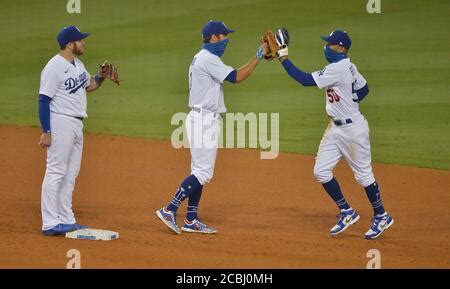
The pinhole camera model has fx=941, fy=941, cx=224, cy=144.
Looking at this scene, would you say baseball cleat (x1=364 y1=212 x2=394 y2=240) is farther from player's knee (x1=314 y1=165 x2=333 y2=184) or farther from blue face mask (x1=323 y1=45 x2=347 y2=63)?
blue face mask (x1=323 y1=45 x2=347 y2=63)

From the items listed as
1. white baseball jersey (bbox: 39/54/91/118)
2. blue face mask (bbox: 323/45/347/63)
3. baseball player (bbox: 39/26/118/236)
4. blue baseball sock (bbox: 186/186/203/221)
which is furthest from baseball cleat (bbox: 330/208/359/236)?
white baseball jersey (bbox: 39/54/91/118)

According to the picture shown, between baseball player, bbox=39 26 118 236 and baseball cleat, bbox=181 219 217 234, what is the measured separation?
101cm

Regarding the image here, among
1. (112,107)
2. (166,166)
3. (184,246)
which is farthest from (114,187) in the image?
(112,107)

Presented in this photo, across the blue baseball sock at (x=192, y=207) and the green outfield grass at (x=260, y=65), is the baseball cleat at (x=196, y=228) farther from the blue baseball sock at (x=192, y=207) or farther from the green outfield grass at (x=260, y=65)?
the green outfield grass at (x=260, y=65)

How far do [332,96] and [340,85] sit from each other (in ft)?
0.48

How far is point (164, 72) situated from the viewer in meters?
17.1

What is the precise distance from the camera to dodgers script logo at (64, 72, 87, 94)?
851 cm

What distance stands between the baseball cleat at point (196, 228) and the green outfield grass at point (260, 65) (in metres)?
4.20

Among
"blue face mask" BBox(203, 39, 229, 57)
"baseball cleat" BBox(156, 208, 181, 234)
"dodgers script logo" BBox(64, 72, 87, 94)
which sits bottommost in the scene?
"baseball cleat" BBox(156, 208, 181, 234)

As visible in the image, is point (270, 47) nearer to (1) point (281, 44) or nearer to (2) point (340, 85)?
(1) point (281, 44)

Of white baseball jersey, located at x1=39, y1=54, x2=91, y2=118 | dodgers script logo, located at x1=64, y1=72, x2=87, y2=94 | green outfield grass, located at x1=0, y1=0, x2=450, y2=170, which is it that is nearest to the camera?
white baseball jersey, located at x1=39, y1=54, x2=91, y2=118

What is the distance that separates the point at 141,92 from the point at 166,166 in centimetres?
442

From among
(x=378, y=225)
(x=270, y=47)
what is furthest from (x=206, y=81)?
(x=378, y=225)
